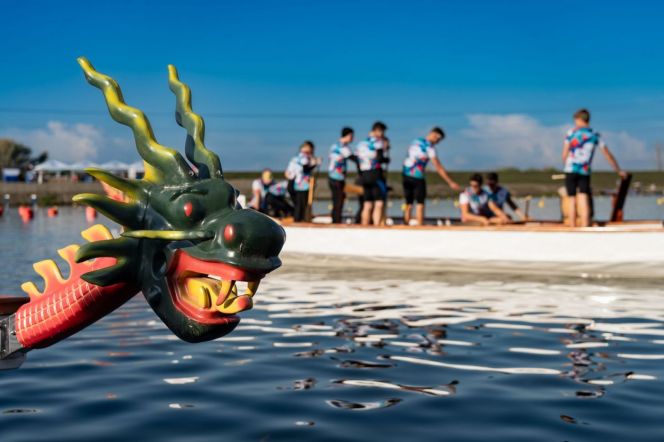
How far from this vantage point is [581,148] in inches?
556

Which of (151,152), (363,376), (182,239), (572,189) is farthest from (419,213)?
(182,239)

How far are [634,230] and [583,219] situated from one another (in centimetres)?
89

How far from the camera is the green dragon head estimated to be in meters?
2.61

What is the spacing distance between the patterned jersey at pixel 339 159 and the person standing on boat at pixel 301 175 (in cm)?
129

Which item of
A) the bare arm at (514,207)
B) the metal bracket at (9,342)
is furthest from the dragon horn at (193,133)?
the bare arm at (514,207)

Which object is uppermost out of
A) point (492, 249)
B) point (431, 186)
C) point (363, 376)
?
point (431, 186)

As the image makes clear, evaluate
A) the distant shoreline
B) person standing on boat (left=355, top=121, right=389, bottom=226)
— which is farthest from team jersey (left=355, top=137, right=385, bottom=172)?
the distant shoreline

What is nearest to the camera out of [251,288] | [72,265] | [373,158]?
[251,288]

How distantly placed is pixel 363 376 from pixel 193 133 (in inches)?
172

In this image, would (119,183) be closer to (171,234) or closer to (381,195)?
(171,234)

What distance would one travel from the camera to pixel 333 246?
1723 cm

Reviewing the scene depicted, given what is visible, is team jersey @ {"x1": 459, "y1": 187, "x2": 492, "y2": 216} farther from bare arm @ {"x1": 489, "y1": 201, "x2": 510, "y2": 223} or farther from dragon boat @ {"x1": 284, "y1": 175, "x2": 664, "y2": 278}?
dragon boat @ {"x1": 284, "y1": 175, "x2": 664, "y2": 278}

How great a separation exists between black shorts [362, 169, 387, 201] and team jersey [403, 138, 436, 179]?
566 millimetres

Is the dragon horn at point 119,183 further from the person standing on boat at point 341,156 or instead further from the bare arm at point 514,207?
the bare arm at point 514,207
